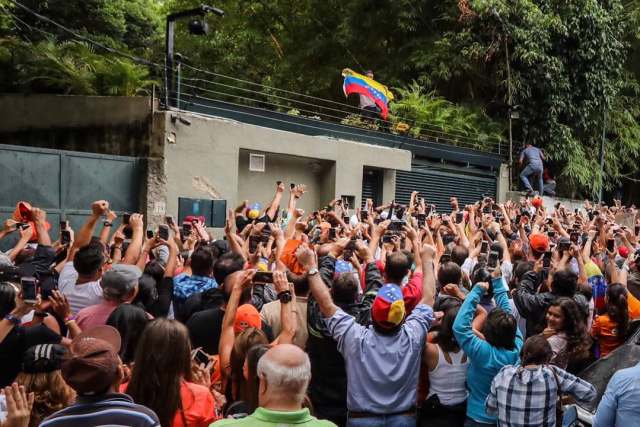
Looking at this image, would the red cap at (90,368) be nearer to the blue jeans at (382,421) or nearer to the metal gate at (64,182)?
the blue jeans at (382,421)

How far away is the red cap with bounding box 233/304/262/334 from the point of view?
4695mm

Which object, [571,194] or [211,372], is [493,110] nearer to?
[571,194]

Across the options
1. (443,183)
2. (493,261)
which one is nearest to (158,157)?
(493,261)

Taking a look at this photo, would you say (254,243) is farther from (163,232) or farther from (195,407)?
(195,407)

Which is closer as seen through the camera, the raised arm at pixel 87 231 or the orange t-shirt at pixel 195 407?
the orange t-shirt at pixel 195 407

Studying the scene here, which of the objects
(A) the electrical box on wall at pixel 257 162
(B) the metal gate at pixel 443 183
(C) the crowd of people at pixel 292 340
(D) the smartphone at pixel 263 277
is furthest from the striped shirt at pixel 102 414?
(B) the metal gate at pixel 443 183

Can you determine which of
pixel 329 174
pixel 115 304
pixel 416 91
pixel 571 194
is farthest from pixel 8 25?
pixel 571 194

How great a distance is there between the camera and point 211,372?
181 inches

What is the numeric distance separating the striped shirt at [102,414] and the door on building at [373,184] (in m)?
15.5

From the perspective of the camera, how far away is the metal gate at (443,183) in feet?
63.8

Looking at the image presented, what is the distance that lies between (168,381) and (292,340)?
4.18 feet

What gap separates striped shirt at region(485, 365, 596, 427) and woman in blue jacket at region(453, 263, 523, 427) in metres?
0.28

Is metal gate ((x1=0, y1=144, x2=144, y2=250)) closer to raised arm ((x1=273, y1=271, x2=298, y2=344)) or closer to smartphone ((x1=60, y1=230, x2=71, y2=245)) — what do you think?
smartphone ((x1=60, y1=230, x2=71, y2=245))

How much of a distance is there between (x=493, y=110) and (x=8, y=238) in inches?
691
